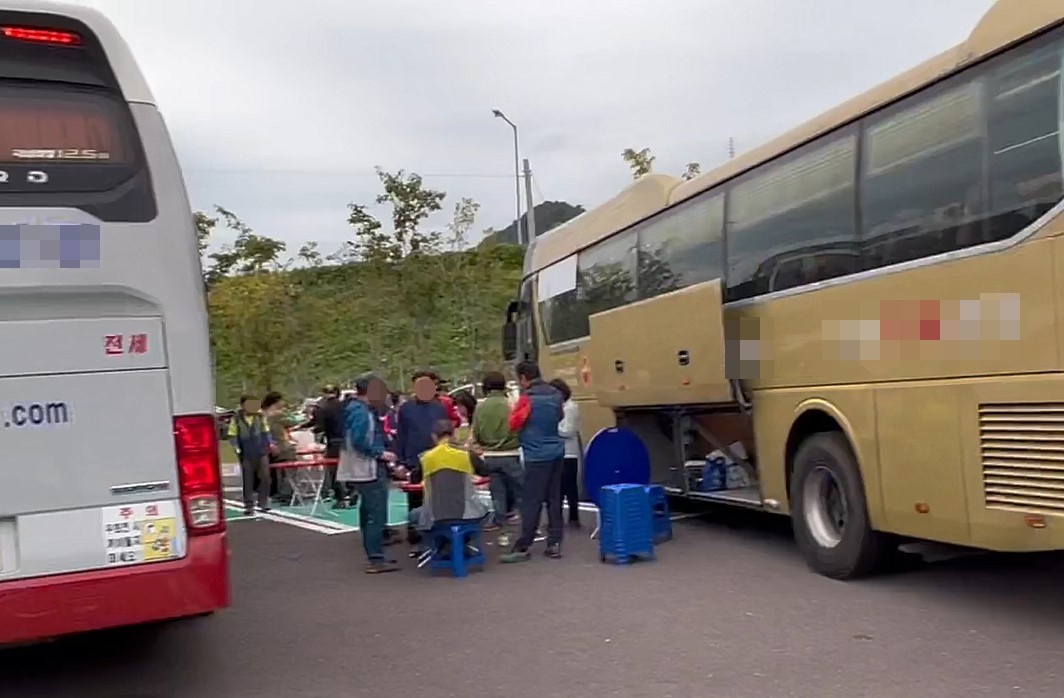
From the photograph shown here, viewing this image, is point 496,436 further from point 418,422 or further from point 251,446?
point 251,446

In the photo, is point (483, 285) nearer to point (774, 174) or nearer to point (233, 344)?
point (233, 344)

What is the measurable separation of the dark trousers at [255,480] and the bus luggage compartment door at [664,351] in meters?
5.23

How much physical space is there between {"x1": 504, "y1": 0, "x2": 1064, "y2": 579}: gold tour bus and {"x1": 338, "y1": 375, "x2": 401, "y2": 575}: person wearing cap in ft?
8.97

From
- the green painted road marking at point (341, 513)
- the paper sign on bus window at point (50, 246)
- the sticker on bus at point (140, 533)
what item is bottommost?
the green painted road marking at point (341, 513)

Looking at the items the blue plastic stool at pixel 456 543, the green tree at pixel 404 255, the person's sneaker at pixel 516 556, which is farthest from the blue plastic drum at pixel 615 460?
the green tree at pixel 404 255

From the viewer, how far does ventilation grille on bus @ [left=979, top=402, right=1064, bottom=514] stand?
586 cm

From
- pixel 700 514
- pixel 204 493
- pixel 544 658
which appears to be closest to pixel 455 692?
pixel 544 658

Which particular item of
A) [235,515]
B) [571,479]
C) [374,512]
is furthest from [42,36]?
[235,515]

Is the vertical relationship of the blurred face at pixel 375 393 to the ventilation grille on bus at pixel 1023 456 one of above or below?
above

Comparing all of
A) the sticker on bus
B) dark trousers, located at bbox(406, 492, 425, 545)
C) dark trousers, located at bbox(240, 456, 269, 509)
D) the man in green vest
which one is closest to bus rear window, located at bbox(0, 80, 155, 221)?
the sticker on bus

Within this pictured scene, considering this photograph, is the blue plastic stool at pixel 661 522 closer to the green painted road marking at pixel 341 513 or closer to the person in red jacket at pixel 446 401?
the person in red jacket at pixel 446 401

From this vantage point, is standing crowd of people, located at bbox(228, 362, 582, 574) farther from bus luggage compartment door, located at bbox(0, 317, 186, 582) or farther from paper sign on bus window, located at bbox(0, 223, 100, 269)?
paper sign on bus window, located at bbox(0, 223, 100, 269)

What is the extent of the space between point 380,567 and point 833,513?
3.91 metres

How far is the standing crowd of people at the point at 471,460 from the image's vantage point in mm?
8867
